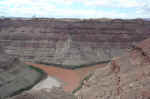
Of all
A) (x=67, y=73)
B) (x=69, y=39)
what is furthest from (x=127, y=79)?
(x=69, y=39)

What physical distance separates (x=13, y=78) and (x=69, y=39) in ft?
58.0

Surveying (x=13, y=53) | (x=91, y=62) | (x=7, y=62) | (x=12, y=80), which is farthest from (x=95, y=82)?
(x=13, y=53)

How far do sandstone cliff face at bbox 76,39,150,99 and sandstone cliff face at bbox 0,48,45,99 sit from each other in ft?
19.9

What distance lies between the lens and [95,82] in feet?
38.0

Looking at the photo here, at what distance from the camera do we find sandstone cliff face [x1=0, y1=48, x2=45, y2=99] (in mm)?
14127

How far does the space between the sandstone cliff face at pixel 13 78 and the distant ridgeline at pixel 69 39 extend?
32.2ft

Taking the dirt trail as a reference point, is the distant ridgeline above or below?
above

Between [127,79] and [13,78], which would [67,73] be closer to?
[13,78]

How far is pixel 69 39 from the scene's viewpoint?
3228cm

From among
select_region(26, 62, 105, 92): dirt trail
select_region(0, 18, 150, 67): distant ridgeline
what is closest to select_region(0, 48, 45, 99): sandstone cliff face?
select_region(26, 62, 105, 92): dirt trail

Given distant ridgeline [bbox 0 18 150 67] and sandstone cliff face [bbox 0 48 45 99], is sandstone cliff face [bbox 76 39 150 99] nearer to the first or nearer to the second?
sandstone cliff face [bbox 0 48 45 99]

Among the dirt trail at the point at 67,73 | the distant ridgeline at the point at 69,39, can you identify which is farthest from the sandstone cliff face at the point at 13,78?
the distant ridgeline at the point at 69,39

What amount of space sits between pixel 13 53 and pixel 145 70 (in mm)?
25882

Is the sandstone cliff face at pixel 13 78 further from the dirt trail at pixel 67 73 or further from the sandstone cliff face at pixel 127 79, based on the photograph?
the sandstone cliff face at pixel 127 79
